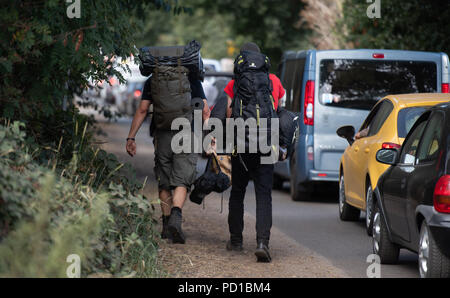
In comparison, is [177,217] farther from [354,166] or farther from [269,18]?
[269,18]

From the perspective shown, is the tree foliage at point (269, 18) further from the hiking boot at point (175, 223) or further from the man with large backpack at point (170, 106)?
the hiking boot at point (175, 223)

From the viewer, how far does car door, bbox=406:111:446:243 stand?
7.38m

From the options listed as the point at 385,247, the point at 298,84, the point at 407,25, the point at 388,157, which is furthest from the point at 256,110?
the point at 407,25

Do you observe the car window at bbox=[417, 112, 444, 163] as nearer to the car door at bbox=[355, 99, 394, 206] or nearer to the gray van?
the car door at bbox=[355, 99, 394, 206]

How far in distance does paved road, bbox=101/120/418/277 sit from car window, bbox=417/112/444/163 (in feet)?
3.55

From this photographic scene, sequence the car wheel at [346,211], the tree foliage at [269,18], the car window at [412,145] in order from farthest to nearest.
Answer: the tree foliage at [269,18] → the car wheel at [346,211] → the car window at [412,145]

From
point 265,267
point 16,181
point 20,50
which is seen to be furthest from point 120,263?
point 20,50

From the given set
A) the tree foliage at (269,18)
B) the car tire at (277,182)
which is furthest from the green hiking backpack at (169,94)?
the tree foliage at (269,18)

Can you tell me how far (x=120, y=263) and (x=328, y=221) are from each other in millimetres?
5441

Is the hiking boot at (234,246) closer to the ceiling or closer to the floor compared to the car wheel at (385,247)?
closer to the floor

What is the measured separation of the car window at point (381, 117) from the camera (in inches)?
430

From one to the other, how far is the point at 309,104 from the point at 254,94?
17.3 feet

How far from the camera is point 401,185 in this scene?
323 inches
